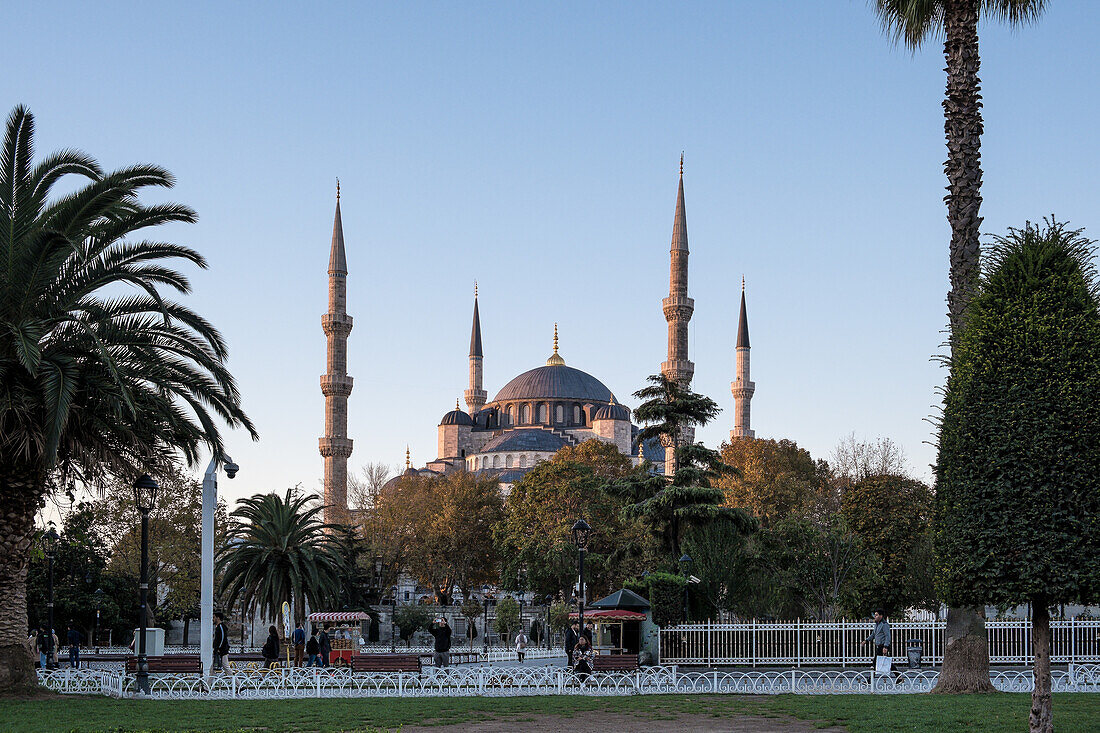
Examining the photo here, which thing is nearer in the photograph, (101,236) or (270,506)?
(101,236)

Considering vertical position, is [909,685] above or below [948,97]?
below

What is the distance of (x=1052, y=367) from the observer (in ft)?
32.8

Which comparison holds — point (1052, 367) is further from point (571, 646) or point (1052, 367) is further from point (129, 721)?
point (571, 646)

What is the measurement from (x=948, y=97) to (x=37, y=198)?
12.3 metres

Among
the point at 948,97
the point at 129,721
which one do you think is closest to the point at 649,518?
the point at 948,97

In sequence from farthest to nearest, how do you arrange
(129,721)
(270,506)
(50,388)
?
(270,506) → (50,388) → (129,721)

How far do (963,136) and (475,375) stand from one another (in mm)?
90684

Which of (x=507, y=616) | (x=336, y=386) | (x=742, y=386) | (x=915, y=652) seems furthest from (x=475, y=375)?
(x=915, y=652)

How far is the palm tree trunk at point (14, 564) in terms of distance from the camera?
15906mm

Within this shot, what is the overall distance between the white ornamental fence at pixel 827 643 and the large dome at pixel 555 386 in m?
74.2

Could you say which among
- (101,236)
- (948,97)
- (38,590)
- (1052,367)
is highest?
(948,97)

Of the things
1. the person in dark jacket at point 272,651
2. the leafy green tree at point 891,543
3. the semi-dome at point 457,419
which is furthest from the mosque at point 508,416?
the person in dark jacket at point 272,651

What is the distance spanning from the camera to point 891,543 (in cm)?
3519

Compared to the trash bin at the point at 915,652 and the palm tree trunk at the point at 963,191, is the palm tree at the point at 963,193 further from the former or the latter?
the trash bin at the point at 915,652
